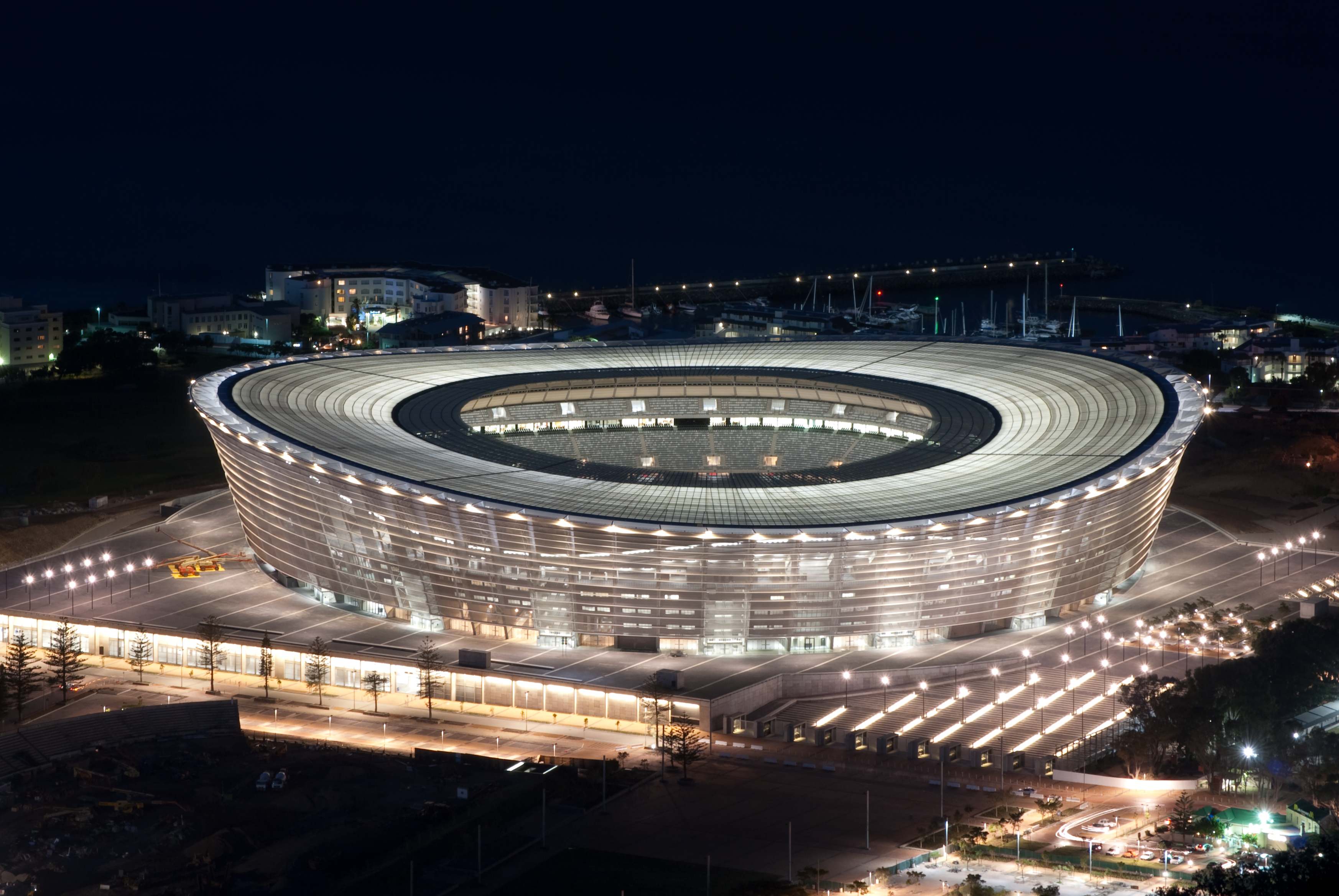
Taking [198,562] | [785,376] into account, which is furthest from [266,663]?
[785,376]

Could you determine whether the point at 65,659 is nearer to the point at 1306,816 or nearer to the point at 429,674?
the point at 429,674

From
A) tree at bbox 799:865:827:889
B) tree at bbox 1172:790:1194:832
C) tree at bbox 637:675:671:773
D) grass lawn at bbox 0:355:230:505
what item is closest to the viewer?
tree at bbox 799:865:827:889

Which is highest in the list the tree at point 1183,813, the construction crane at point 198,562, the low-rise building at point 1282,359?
the low-rise building at point 1282,359

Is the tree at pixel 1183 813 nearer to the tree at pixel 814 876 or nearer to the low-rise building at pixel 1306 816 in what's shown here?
the low-rise building at pixel 1306 816

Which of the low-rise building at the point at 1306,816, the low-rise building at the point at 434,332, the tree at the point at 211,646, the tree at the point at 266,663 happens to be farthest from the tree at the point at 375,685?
the low-rise building at the point at 434,332

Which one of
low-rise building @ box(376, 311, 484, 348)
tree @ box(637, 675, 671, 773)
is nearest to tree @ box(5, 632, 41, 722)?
tree @ box(637, 675, 671, 773)

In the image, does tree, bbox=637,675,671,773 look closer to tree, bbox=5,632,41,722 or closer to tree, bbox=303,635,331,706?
tree, bbox=303,635,331,706
